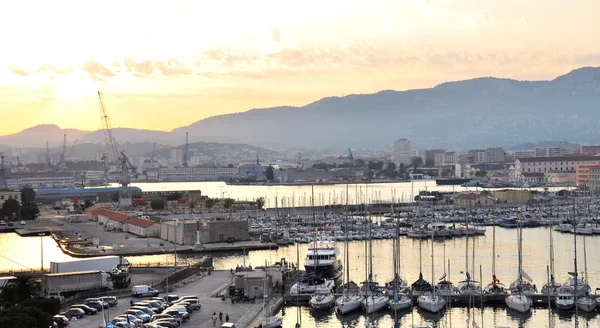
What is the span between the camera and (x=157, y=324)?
46.3 feet

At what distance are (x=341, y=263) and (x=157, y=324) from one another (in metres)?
11.1

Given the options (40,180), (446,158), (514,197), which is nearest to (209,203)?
(514,197)

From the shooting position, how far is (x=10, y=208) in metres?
44.5

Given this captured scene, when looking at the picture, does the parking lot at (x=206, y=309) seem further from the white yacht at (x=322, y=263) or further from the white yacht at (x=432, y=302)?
the white yacht at (x=432, y=302)

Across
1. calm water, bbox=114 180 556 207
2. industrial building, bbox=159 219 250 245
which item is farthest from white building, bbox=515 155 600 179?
industrial building, bbox=159 219 250 245

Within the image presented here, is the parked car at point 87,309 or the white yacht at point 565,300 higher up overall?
the parked car at point 87,309

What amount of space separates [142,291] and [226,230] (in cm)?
1348

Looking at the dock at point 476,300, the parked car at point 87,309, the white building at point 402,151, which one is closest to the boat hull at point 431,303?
the dock at point 476,300

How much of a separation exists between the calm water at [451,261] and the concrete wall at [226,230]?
6.71ft

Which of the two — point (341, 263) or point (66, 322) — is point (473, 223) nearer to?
point (341, 263)

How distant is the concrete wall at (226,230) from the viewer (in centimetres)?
3084

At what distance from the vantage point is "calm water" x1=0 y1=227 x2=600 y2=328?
16719mm

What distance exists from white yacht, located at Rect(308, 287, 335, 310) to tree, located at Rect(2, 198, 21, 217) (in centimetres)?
3003

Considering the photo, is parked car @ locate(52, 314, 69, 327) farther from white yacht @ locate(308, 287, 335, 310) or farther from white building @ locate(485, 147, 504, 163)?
white building @ locate(485, 147, 504, 163)
